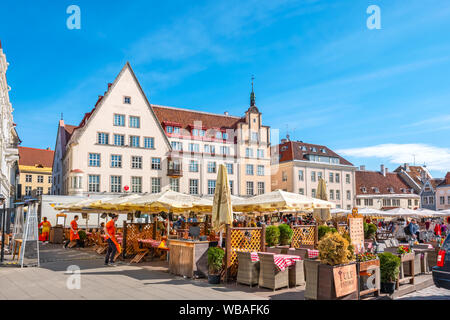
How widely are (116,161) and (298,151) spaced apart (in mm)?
30407

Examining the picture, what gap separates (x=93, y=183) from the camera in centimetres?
4444

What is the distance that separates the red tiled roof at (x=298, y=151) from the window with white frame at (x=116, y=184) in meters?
27.7

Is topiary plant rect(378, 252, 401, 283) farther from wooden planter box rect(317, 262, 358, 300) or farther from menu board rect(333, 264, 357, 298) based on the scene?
wooden planter box rect(317, 262, 358, 300)

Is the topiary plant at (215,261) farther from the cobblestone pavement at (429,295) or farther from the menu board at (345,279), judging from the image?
the cobblestone pavement at (429,295)

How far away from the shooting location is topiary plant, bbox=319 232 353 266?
766 cm

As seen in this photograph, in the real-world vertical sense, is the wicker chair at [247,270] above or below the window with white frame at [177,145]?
below

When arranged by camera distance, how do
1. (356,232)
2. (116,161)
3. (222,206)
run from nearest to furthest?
(356,232)
(222,206)
(116,161)

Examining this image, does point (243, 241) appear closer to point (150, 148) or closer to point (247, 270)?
point (247, 270)

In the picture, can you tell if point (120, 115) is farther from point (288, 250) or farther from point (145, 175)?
point (288, 250)

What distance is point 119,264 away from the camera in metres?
14.8

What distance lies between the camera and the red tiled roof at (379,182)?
239 ft

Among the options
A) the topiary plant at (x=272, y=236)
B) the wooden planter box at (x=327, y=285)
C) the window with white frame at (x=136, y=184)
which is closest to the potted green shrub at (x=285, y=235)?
the topiary plant at (x=272, y=236)

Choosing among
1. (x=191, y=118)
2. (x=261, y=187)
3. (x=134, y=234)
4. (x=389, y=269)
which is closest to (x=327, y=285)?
(x=389, y=269)
